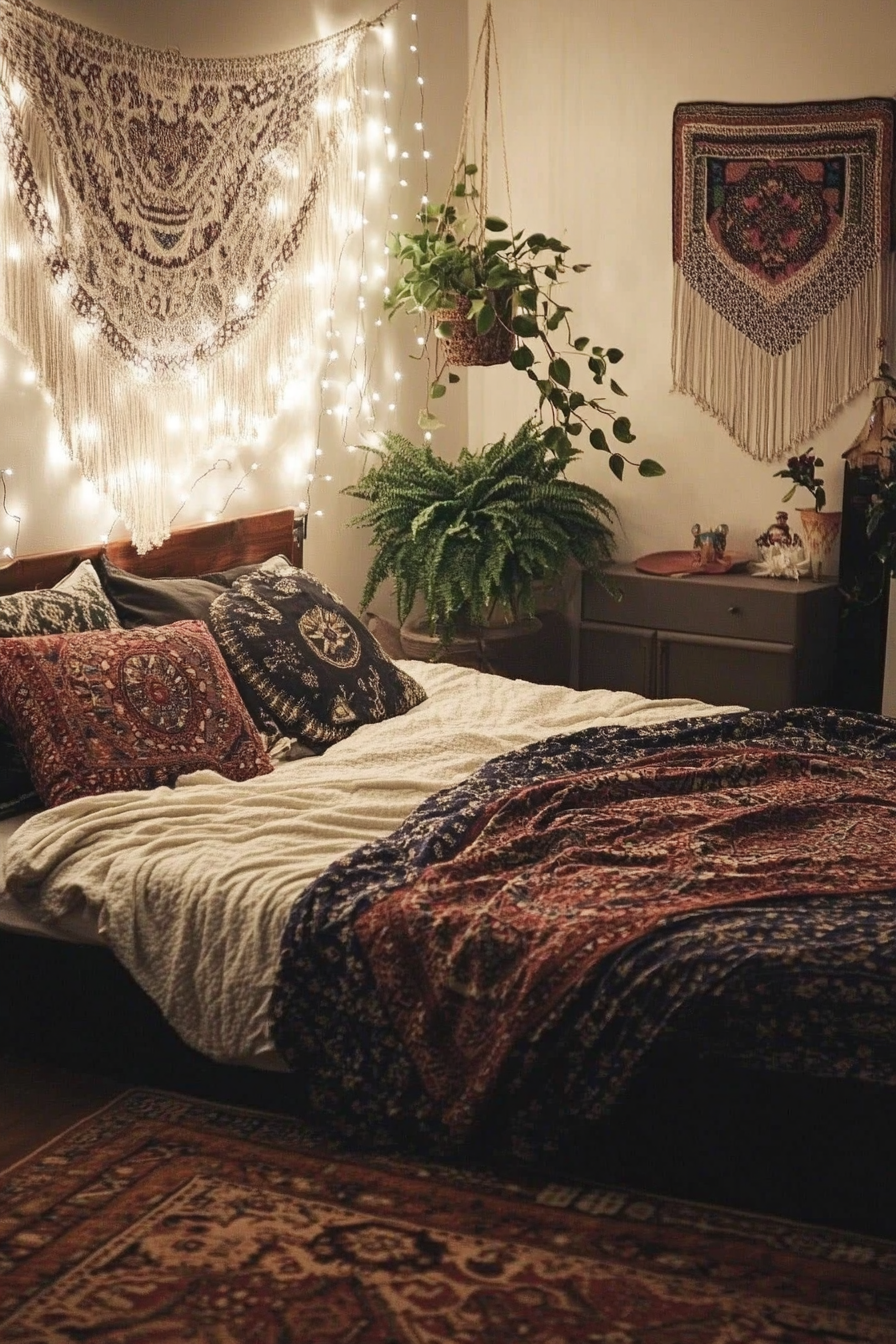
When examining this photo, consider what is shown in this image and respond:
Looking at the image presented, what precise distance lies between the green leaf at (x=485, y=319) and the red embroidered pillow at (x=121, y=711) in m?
1.48

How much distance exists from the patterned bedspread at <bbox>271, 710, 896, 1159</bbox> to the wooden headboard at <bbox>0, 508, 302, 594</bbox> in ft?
3.80

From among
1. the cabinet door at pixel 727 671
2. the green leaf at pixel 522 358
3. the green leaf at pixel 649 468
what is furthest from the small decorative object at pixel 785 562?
the green leaf at pixel 522 358

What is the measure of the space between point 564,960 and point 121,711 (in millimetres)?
1116

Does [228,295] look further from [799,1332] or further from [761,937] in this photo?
[799,1332]

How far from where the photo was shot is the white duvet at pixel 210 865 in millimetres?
2395

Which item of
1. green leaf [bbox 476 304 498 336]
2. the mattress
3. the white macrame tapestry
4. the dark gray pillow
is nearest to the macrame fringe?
green leaf [bbox 476 304 498 336]

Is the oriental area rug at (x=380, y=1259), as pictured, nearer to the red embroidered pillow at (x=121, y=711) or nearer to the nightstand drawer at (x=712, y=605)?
the red embroidered pillow at (x=121, y=711)

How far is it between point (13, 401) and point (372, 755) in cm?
110

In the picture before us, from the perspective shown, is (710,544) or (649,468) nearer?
(649,468)

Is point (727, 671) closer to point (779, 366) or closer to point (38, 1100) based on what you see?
point (779, 366)

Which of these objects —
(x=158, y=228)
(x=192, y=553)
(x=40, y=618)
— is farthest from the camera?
(x=192, y=553)

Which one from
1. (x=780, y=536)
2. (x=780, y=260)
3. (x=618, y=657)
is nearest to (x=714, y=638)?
(x=618, y=657)

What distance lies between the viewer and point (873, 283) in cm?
457

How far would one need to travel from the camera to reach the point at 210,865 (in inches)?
98.3
